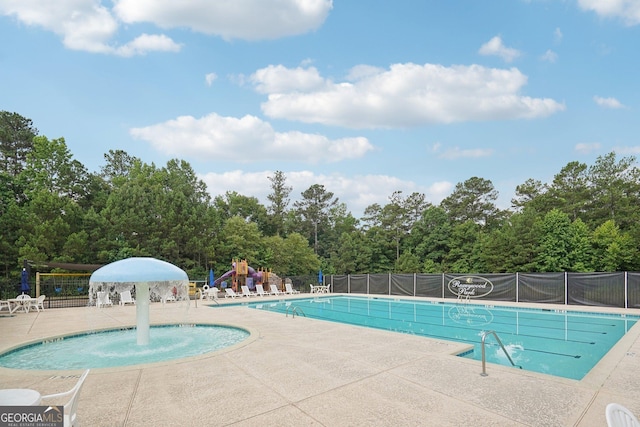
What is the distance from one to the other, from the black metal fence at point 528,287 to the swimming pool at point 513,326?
1440 millimetres

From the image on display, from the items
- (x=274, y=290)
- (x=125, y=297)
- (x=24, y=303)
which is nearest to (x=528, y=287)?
(x=274, y=290)

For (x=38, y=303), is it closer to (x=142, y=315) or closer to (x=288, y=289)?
(x=142, y=315)

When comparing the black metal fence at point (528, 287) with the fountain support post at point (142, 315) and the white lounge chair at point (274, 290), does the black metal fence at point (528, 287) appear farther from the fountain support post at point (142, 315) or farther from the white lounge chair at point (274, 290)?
the fountain support post at point (142, 315)

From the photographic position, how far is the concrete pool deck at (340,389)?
386cm

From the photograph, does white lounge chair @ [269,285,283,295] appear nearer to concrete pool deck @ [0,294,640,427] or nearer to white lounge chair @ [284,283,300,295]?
white lounge chair @ [284,283,300,295]

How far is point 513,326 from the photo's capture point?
38.9 feet

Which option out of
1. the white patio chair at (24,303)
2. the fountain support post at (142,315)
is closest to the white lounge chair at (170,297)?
the white patio chair at (24,303)

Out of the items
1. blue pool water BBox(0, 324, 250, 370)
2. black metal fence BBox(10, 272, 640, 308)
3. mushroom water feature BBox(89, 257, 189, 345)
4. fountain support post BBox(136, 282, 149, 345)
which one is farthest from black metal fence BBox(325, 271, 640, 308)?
fountain support post BBox(136, 282, 149, 345)

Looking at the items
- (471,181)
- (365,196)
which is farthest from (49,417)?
(365,196)

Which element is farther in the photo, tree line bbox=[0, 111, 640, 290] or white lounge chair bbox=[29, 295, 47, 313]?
tree line bbox=[0, 111, 640, 290]

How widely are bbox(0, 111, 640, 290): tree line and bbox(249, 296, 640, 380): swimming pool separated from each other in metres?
13.4

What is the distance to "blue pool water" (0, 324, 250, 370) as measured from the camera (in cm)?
693

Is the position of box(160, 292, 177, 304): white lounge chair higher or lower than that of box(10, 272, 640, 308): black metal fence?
lower

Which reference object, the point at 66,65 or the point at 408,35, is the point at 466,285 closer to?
the point at 408,35
